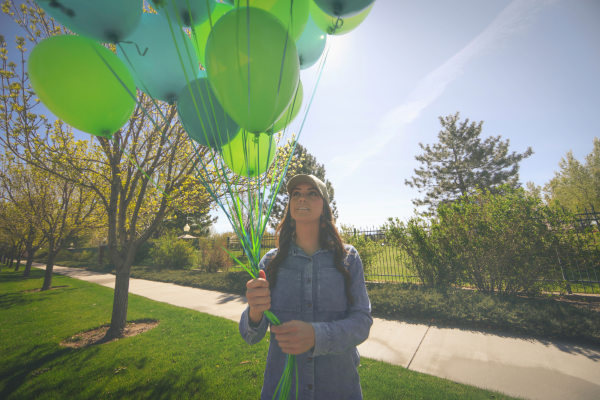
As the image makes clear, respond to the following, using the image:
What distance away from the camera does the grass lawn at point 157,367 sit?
2.57 meters

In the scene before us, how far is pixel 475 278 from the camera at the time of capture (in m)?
5.88

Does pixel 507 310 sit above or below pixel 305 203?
below

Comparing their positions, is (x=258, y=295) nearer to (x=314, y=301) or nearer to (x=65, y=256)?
(x=314, y=301)

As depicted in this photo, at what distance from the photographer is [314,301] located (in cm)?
131

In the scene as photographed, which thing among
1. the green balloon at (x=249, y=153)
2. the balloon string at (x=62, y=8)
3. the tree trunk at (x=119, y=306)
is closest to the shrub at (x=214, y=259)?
the tree trunk at (x=119, y=306)

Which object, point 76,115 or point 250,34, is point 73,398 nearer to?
point 76,115

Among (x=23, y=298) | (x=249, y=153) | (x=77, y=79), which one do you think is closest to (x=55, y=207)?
(x=23, y=298)

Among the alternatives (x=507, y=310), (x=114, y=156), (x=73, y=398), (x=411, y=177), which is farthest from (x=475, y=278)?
(x=411, y=177)

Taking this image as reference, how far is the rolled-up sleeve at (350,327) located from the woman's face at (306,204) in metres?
0.33

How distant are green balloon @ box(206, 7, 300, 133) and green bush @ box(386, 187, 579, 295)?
629cm

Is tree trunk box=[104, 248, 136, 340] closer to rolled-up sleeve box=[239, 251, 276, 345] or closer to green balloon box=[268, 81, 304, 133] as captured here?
green balloon box=[268, 81, 304, 133]

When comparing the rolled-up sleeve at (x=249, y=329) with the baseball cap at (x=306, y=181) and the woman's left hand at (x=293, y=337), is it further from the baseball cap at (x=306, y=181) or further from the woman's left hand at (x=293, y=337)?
the baseball cap at (x=306, y=181)

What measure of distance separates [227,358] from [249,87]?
359cm

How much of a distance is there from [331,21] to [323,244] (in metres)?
1.86
